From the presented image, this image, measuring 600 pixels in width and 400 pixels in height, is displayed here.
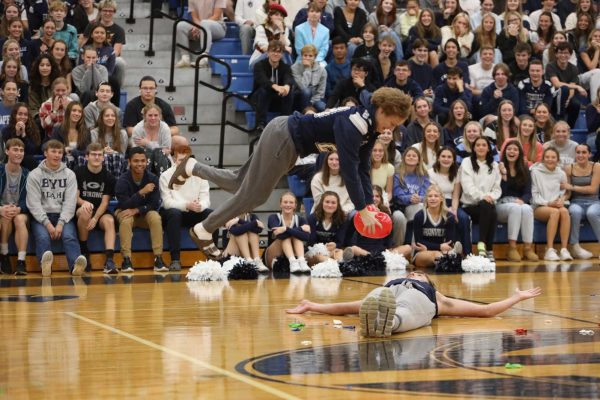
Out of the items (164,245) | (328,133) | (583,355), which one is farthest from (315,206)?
(583,355)

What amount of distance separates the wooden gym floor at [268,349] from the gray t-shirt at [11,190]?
2.86 meters

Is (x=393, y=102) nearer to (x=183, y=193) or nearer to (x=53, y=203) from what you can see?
(x=183, y=193)

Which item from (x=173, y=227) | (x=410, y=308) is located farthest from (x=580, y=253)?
(x=410, y=308)

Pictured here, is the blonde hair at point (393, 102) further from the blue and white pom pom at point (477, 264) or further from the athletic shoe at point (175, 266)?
the athletic shoe at point (175, 266)

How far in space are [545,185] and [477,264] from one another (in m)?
2.59

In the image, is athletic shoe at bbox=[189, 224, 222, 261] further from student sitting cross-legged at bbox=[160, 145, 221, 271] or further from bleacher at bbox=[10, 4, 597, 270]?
bleacher at bbox=[10, 4, 597, 270]

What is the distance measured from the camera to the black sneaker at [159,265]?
13562 mm

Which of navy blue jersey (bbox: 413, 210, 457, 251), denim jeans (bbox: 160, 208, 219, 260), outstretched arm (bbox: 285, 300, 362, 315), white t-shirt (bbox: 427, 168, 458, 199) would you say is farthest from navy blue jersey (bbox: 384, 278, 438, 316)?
white t-shirt (bbox: 427, 168, 458, 199)

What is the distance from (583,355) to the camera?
6.76 m

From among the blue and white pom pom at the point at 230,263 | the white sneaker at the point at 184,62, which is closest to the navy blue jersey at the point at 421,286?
the blue and white pom pom at the point at 230,263

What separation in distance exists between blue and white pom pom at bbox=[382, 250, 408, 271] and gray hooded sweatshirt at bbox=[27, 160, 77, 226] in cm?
372

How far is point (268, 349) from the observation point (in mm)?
7059

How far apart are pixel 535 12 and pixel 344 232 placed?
699cm

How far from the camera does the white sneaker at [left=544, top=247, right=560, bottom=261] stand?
48.2 feet
